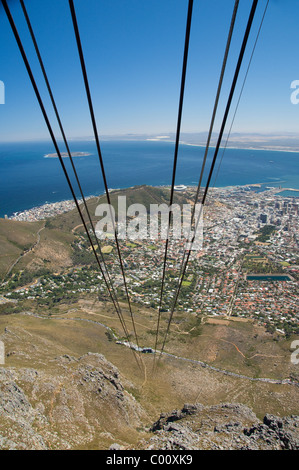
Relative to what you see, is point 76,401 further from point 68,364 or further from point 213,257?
point 213,257

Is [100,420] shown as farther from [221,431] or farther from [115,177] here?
[115,177]

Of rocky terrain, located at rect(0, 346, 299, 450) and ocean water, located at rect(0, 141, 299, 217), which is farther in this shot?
ocean water, located at rect(0, 141, 299, 217)

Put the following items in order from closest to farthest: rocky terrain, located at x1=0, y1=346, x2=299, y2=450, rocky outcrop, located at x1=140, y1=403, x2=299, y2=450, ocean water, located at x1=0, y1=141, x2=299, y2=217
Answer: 1. rocky terrain, located at x1=0, y1=346, x2=299, y2=450
2. rocky outcrop, located at x1=140, y1=403, x2=299, y2=450
3. ocean water, located at x1=0, y1=141, x2=299, y2=217

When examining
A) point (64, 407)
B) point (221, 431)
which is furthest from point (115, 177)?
point (221, 431)

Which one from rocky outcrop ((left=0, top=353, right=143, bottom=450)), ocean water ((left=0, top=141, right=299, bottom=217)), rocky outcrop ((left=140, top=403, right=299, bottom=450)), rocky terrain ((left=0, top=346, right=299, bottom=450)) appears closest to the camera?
rocky outcrop ((left=0, top=353, right=143, bottom=450))

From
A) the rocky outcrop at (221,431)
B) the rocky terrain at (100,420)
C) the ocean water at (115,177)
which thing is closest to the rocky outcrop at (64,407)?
the rocky terrain at (100,420)

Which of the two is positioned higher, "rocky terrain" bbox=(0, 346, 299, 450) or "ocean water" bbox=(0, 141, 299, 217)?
"ocean water" bbox=(0, 141, 299, 217)

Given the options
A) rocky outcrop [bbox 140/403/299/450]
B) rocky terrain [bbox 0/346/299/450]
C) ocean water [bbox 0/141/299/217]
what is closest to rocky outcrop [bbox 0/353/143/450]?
rocky terrain [bbox 0/346/299/450]

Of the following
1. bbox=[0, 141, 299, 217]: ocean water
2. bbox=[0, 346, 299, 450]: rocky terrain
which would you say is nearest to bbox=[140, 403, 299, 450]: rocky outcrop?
bbox=[0, 346, 299, 450]: rocky terrain

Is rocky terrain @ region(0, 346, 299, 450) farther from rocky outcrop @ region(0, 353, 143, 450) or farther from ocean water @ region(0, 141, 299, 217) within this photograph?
ocean water @ region(0, 141, 299, 217)
